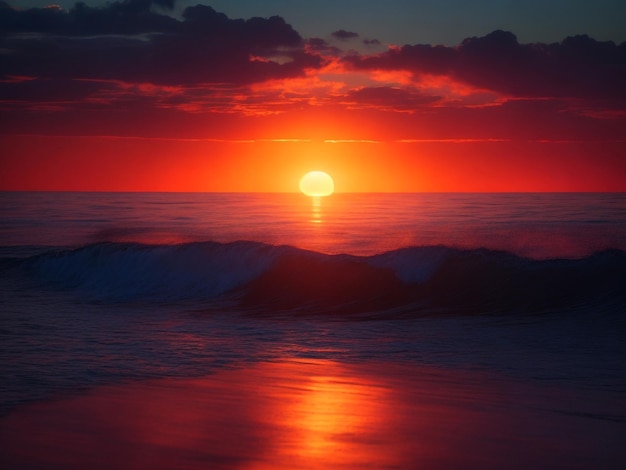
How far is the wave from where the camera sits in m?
18.1

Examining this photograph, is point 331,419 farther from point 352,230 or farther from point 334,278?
point 352,230

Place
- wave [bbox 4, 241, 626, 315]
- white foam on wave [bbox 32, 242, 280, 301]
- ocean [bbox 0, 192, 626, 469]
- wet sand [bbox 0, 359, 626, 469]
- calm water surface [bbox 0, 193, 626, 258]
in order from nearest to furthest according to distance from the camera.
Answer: wet sand [bbox 0, 359, 626, 469] → ocean [bbox 0, 192, 626, 469] → wave [bbox 4, 241, 626, 315] → white foam on wave [bbox 32, 242, 280, 301] → calm water surface [bbox 0, 193, 626, 258]

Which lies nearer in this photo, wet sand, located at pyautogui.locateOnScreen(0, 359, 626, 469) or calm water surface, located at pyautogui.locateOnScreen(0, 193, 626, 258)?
wet sand, located at pyautogui.locateOnScreen(0, 359, 626, 469)

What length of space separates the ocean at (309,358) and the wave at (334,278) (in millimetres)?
75

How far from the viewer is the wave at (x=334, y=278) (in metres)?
18.1

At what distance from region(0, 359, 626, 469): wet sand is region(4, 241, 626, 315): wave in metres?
8.10

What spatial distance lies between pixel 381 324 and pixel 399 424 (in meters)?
7.67

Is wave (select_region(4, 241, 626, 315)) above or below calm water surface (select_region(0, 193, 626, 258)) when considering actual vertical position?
below

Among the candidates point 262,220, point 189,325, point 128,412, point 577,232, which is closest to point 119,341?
point 189,325

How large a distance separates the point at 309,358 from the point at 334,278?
412 inches

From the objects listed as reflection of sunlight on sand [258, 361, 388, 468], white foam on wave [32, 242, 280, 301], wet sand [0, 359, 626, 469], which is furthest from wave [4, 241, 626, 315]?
wet sand [0, 359, 626, 469]

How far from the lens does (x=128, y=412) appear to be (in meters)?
8.12

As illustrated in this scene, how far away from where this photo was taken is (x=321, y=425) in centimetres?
764

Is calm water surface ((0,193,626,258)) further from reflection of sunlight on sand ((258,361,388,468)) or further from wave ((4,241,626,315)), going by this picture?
reflection of sunlight on sand ((258,361,388,468))
